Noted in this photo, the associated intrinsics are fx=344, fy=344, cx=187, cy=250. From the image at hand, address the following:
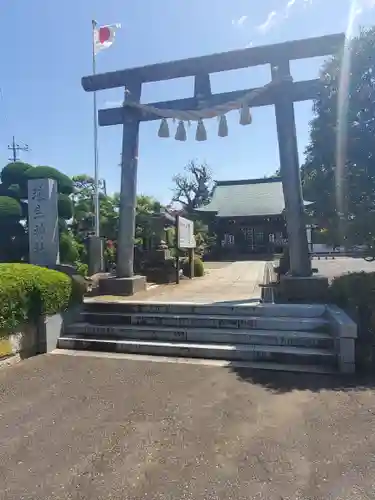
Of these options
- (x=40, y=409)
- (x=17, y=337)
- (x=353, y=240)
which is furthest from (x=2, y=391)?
(x=353, y=240)

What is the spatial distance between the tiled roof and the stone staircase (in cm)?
2197

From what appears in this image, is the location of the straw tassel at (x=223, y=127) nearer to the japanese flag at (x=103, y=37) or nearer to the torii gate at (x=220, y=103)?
the torii gate at (x=220, y=103)

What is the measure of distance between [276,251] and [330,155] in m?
21.6

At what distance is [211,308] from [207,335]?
64 cm

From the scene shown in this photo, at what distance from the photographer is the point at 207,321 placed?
538 cm

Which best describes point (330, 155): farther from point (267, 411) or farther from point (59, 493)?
point (59, 493)

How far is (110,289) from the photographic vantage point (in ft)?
25.1

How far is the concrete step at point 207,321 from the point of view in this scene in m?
5.07

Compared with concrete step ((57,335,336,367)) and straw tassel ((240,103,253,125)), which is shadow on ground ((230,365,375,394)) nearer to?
concrete step ((57,335,336,367))

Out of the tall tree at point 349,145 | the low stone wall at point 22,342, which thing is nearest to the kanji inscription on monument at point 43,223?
the low stone wall at point 22,342

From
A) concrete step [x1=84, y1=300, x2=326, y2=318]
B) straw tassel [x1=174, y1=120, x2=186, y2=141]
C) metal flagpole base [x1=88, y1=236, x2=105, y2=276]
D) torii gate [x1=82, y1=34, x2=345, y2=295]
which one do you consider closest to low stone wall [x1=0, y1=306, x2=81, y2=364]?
concrete step [x1=84, y1=300, x2=326, y2=318]

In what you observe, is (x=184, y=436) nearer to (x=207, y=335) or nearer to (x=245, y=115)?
(x=207, y=335)

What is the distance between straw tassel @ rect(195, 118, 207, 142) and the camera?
24.4ft

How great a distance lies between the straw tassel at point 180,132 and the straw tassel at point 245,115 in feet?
4.24
